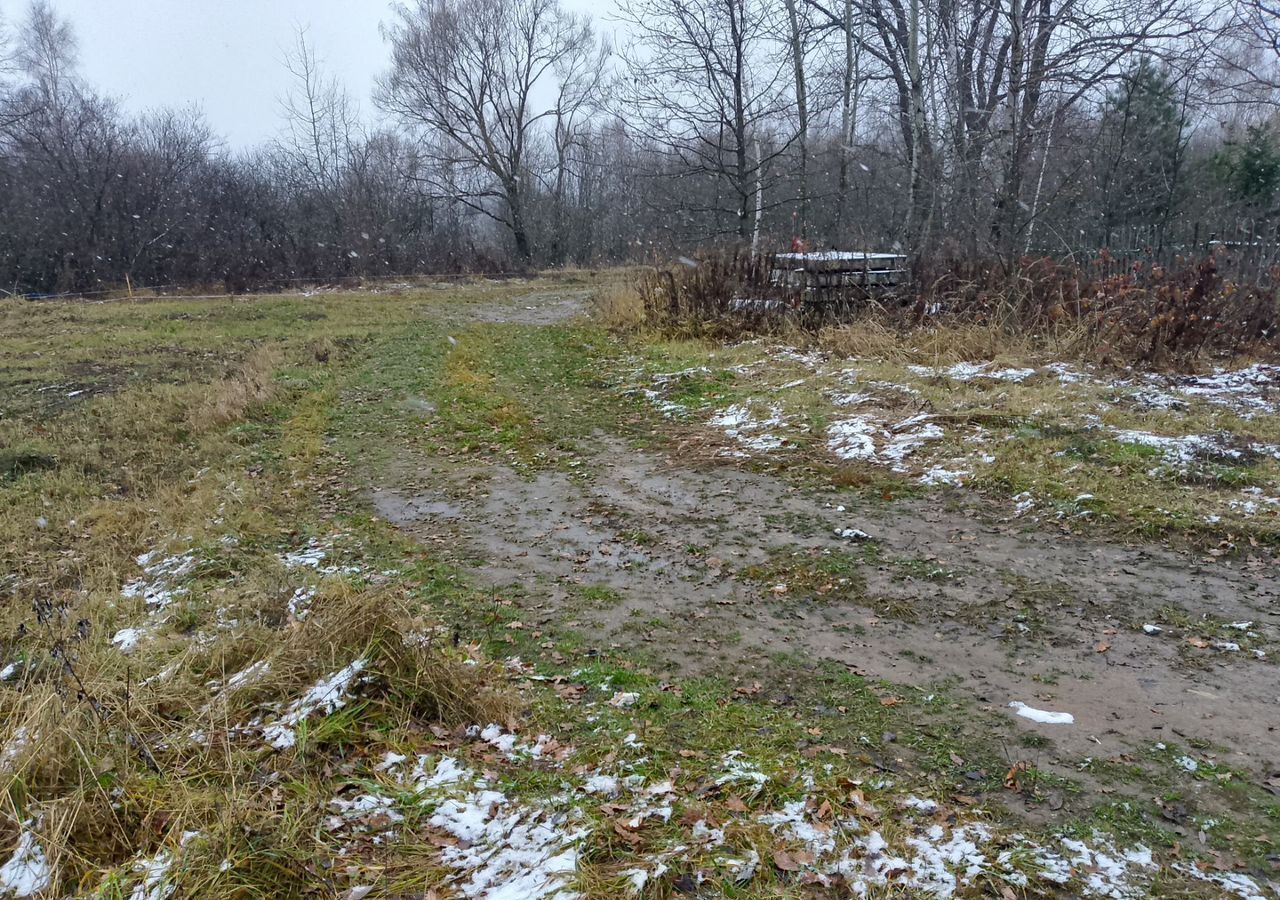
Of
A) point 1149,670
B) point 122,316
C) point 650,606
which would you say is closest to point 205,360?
point 122,316

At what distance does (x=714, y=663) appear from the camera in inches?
154

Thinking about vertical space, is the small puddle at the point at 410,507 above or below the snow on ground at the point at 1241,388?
below

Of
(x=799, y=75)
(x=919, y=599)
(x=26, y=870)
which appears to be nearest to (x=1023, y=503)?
(x=919, y=599)

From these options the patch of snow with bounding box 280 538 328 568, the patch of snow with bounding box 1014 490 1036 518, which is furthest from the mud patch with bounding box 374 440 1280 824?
the patch of snow with bounding box 280 538 328 568

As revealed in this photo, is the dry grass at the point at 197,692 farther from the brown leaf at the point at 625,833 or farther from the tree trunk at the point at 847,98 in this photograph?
the tree trunk at the point at 847,98

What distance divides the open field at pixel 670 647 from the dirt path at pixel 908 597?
2 cm

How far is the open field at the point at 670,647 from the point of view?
2553 millimetres

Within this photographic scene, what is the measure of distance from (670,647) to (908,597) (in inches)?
55.9

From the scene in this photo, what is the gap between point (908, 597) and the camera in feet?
14.6

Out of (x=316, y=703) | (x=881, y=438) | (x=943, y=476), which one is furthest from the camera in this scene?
(x=881, y=438)

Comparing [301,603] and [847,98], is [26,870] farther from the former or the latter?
[847,98]

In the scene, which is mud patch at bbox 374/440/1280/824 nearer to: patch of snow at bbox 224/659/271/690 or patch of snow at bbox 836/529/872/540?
patch of snow at bbox 836/529/872/540

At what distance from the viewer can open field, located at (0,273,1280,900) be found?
2553 mm

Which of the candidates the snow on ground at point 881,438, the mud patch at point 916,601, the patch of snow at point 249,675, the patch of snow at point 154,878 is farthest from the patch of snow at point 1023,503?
the patch of snow at point 154,878
